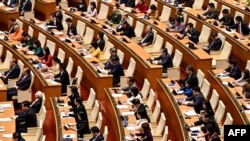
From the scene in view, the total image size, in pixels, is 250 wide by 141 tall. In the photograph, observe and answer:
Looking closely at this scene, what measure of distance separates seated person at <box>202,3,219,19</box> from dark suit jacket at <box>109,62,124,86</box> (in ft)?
17.3

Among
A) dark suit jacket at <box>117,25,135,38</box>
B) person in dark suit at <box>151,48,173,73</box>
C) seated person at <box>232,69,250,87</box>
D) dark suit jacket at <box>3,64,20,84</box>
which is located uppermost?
seated person at <box>232,69,250,87</box>

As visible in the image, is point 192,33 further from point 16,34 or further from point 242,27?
point 16,34

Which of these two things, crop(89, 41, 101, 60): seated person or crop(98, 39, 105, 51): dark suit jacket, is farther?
crop(98, 39, 105, 51): dark suit jacket

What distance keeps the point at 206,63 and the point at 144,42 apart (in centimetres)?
288

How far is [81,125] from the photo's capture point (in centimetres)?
1585

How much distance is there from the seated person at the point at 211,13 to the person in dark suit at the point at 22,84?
7.27m

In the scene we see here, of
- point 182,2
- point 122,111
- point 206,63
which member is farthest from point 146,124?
point 182,2

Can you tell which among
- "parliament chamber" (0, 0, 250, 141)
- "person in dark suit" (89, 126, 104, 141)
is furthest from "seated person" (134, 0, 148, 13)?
"person in dark suit" (89, 126, 104, 141)

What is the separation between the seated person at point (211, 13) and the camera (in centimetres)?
2345

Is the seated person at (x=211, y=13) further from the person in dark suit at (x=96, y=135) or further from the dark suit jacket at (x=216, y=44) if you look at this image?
the person in dark suit at (x=96, y=135)

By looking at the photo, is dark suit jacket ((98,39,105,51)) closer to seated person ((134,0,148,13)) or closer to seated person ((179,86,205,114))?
seated person ((134,0,148,13))

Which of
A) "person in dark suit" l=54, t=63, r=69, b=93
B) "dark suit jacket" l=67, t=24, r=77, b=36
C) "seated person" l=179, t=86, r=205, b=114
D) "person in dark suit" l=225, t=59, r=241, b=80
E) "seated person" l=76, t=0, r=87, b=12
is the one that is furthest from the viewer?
"seated person" l=76, t=0, r=87, b=12

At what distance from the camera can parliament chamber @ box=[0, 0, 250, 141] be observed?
52.4 ft

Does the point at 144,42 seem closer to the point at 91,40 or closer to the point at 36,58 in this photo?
the point at 91,40
